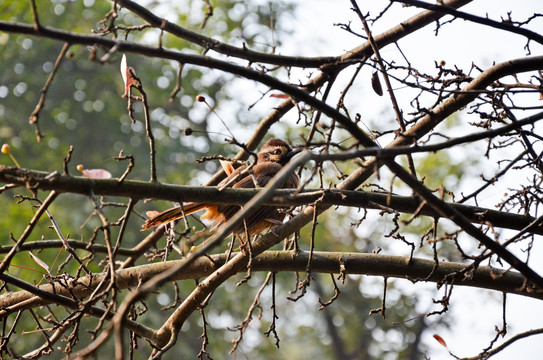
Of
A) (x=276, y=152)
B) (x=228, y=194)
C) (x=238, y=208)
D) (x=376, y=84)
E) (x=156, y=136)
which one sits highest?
(x=156, y=136)

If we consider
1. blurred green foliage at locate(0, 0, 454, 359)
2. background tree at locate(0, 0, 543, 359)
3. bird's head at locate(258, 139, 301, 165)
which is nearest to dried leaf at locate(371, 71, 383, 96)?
background tree at locate(0, 0, 543, 359)

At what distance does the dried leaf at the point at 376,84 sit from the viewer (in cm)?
289

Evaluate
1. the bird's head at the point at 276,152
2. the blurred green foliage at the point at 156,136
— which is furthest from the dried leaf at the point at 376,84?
the blurred green foliage at the point at 156,136

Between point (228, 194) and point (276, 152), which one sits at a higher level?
point (276, 152)

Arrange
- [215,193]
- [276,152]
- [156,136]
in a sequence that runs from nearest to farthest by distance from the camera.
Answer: [215,193]
[276,152]
[156,136]

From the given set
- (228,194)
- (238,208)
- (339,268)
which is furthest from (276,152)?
(228,194)

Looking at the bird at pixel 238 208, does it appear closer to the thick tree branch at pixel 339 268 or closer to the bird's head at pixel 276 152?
the thick tree branch at pixel 339 268

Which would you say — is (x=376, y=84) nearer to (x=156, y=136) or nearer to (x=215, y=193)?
(x=215, y=193)

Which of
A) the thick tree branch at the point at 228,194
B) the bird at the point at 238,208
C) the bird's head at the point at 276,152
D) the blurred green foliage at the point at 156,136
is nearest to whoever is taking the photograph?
the thick tree branch at the point at 228,194

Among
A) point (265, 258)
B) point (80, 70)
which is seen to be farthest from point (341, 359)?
point (265, 258)

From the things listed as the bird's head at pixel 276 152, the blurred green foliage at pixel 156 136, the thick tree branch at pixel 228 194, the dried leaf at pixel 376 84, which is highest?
the blurred green foliage at pixel 156 136

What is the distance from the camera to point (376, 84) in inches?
114

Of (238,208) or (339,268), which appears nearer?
(339,268)

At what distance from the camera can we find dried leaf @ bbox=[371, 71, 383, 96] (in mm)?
2895
